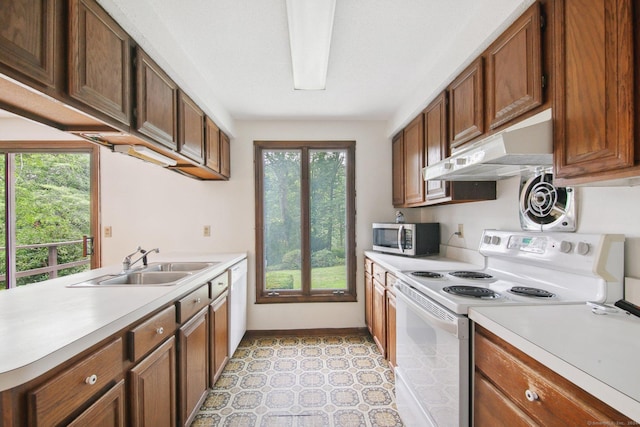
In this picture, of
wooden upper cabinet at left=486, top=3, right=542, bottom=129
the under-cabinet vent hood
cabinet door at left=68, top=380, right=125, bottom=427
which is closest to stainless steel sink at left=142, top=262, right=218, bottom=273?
cabinet door at left=68, top=380, right=125, bottom=427

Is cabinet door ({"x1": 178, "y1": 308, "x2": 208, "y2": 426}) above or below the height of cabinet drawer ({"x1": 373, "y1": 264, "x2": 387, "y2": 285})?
below

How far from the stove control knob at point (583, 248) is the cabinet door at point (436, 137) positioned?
2.53 ft

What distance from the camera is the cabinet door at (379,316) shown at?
7.43 feet

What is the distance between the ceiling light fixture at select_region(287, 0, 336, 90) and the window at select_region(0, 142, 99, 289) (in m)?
2.38

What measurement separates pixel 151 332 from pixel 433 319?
1.23 metres

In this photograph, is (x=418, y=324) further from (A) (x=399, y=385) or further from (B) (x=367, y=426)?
(B) (x=367, y=426)

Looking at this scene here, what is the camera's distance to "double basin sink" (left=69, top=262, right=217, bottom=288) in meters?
1.56

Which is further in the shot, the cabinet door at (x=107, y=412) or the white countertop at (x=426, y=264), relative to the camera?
the white countertop at (x=426, y=264)

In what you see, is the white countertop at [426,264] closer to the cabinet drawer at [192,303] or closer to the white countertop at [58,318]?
the cabinet drawer at [192,303]

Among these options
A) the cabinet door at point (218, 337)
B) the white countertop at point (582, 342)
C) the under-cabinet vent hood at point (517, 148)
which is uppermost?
the under-cabinet vent hood at point (517, 148)

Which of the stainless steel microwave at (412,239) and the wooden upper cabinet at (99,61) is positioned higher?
the wooden upper cabinet at (99,61)

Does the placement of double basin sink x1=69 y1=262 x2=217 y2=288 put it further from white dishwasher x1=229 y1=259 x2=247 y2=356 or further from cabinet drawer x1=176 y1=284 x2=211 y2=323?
white dishwasher x1=229 y1=259 x2=247 y2=356

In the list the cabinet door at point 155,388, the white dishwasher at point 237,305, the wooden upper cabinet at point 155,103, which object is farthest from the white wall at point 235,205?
the cabinet door at point 155,388

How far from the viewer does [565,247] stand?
127 centimetres
